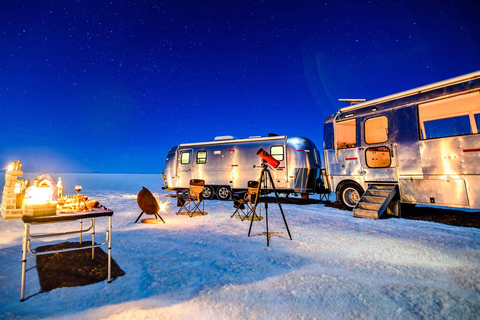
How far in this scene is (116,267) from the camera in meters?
3.40

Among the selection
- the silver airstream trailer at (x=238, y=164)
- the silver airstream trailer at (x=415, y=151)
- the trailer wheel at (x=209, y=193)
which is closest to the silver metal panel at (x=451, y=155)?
the silver airstream trailer at (x=415, y=151)

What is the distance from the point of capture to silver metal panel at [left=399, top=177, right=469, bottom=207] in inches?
230

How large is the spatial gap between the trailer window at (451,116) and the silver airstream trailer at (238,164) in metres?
4.22

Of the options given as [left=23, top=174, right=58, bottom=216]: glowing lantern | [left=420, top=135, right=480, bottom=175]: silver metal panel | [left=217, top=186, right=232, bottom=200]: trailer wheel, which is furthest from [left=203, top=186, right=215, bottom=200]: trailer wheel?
[left=23, top=174, right=58, bottom=216]: glowing lantern

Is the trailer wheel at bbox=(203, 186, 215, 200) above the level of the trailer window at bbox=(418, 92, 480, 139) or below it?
below

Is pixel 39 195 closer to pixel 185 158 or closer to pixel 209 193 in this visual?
pixel 209 193

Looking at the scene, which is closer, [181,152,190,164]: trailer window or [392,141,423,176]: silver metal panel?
[392,141,423,176]: silver metal panel

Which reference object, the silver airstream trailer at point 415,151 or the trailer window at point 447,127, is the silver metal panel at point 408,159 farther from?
the trailer window at point 447,127

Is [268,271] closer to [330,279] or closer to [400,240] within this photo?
[330,279]

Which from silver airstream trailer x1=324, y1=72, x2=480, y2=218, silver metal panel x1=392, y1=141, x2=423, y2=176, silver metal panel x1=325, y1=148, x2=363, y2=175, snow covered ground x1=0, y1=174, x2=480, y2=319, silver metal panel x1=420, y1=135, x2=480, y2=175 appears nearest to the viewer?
snow covered ground x1=0, y1=174, x2=480, y2=319

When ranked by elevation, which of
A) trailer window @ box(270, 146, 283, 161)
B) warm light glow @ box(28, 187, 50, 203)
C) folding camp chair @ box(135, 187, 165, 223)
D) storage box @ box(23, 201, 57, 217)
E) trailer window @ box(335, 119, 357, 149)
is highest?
Result: trailer window @ box(335, 119, 357, 149)

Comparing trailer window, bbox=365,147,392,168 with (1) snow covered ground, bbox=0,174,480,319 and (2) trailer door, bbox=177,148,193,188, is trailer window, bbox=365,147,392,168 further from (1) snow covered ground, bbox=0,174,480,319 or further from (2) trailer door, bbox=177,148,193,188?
(2) trailer door, bbox=177,148,193,188

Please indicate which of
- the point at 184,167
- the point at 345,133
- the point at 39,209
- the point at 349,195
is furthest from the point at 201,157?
the point at 39,209

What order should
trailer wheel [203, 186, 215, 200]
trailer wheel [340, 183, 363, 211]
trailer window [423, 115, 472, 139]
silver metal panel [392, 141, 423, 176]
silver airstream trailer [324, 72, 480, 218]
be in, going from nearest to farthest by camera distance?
silver airstream trailer [324, 72, 480, 218] < trailer window [423, 115, 472, 139] < silver metal panel [392, 141, 423, 176] < trailer wheel [340, 183, 363, 211] < trailer wheel [203, 186, 215, 200]
